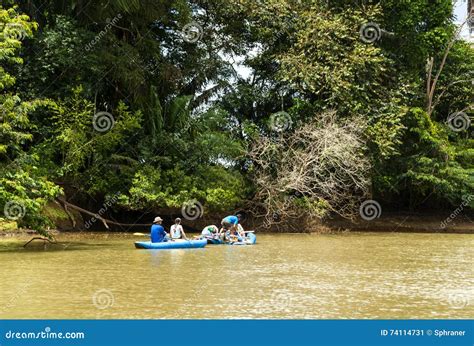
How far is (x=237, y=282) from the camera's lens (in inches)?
489

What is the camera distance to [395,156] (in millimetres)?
31453

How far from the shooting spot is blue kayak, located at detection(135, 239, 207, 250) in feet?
62.5

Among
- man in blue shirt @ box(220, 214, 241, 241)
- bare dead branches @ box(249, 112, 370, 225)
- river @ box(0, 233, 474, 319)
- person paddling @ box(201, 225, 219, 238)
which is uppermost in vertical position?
bare dead branches @ box(249, 112, 370, 225)

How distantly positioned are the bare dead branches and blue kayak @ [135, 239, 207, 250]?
7182 mm

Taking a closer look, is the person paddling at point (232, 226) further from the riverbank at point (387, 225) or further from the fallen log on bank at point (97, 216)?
the riverbank at point (387, 225)

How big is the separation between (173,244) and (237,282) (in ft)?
24.0

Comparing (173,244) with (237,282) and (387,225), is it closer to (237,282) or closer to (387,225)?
(237,282)

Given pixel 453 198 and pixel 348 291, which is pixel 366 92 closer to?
pixel 453 198

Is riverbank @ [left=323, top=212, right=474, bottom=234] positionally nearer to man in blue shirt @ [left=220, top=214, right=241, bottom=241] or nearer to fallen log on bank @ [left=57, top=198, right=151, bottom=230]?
man in blue shirt @ [left=220, top=214, right=241, bottom=241]

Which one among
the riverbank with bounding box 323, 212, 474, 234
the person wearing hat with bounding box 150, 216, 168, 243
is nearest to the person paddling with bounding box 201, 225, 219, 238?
the person wearing hat with bounding box 150, 216, 168, 243

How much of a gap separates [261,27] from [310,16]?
2.52 m

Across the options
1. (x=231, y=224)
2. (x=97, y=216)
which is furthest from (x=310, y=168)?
(x=97, y=216)

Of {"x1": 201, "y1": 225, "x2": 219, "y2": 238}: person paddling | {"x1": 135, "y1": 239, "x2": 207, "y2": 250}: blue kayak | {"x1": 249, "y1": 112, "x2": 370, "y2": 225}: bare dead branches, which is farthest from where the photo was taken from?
{"x1": 249, "y1": 112, "x2": 370, "y2": 225}: bare dead branches

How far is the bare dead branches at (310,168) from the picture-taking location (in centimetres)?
2684
